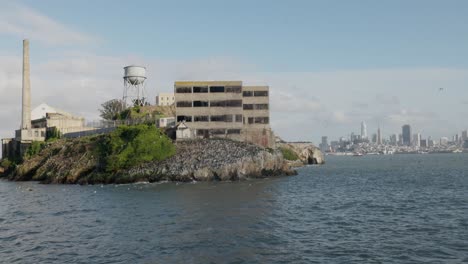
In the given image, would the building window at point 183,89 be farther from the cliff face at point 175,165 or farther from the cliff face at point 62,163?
the cliff face at point 62,163

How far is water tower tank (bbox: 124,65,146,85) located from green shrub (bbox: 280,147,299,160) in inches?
2262

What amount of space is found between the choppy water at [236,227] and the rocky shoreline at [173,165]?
19.3 m

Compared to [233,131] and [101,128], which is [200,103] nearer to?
[233,131]

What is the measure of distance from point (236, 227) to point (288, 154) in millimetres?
121886

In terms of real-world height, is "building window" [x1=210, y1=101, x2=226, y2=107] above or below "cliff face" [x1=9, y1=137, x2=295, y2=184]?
above

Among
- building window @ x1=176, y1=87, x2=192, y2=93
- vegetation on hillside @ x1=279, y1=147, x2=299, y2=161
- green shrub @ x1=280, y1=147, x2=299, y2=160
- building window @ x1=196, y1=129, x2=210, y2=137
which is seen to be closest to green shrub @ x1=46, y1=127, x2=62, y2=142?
building window @ x1=176, y1=87, x2=192, y2=93

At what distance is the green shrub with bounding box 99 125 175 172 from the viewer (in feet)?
278

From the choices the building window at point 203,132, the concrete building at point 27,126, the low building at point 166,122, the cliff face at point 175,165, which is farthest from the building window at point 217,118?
the concrete building at point 27,126

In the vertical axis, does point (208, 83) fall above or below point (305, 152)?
above

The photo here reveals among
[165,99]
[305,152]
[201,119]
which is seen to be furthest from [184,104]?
[305,152]

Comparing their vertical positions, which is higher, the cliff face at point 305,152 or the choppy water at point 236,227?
the cliff face at point 305,152

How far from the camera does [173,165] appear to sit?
273 ft

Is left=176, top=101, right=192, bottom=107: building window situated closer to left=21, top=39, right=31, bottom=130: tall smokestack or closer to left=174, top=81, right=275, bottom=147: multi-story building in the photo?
left=174, top=81, right=275, bottom=147: multi-story building

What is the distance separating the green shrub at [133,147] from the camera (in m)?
84.6
